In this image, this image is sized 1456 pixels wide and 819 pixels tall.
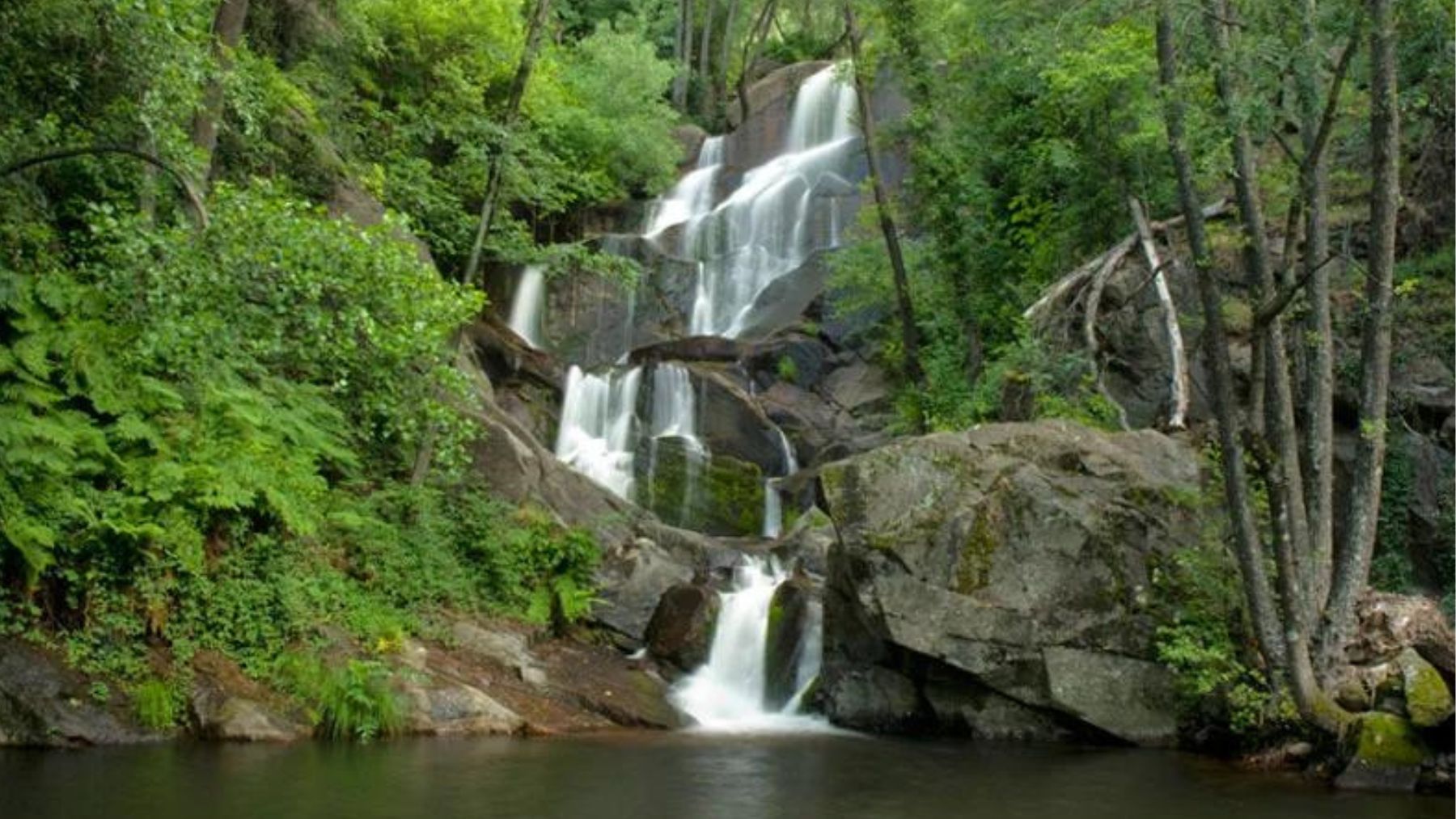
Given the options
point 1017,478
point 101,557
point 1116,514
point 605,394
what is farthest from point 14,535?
point 605,394

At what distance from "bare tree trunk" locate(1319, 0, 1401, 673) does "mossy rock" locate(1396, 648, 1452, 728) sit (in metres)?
0.65

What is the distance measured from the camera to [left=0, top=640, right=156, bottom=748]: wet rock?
1119 centimetres

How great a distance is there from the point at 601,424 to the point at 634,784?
43.4 ft

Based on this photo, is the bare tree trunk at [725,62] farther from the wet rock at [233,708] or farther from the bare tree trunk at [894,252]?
the wet rock at [233,708]

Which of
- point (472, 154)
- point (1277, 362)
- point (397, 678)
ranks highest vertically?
point (472, 154)

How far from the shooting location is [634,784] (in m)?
11.0

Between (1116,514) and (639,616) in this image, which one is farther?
(639,616)

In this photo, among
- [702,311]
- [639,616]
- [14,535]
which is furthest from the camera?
[702,311]

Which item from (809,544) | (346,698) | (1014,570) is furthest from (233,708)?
(809,544)

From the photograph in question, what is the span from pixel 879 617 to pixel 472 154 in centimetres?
942

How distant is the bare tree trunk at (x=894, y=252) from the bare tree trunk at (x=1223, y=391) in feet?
32.8

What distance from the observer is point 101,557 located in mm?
12180

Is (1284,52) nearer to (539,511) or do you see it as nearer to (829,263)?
(539,511)

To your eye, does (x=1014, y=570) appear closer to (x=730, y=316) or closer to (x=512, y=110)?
(x=512, y=110)
